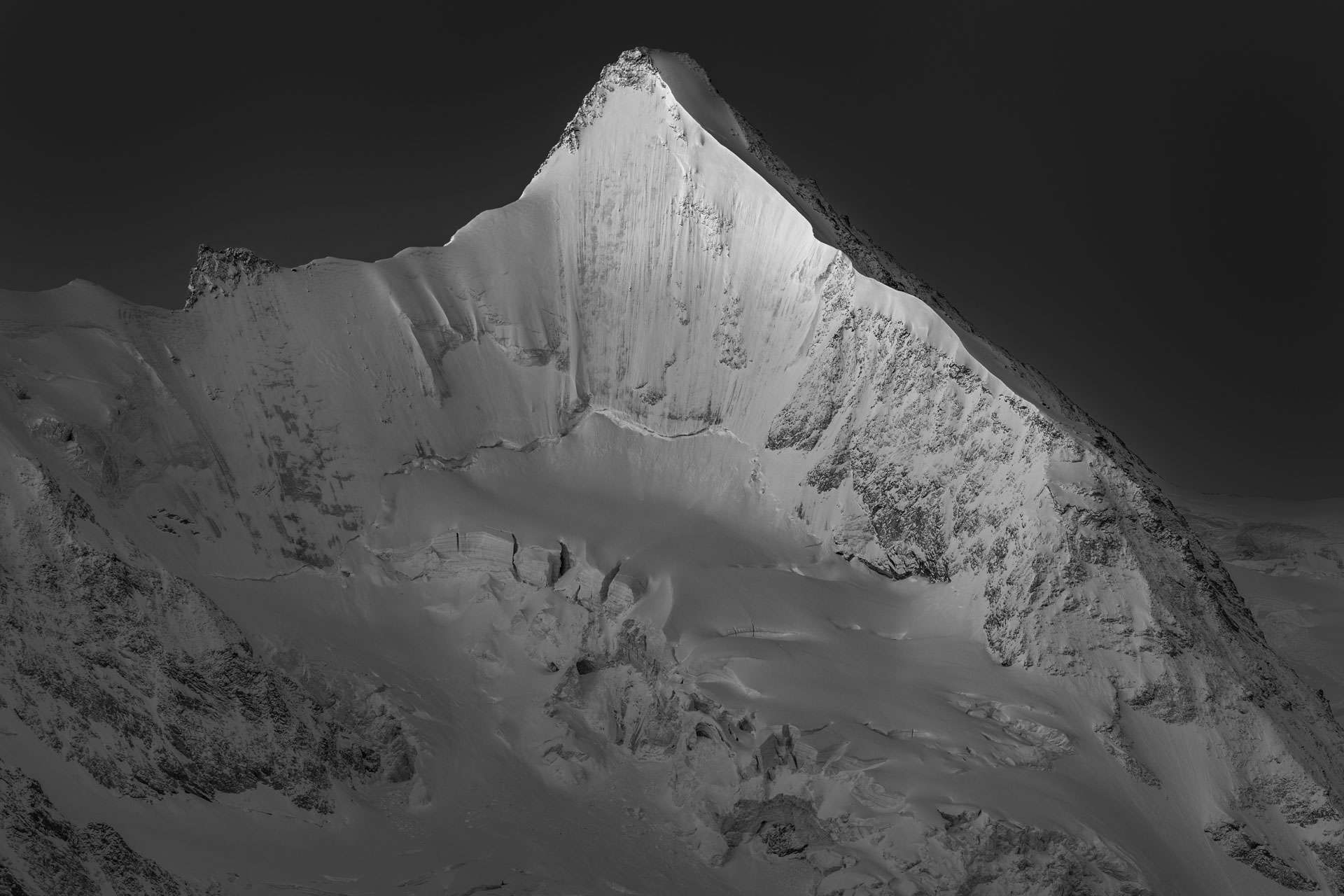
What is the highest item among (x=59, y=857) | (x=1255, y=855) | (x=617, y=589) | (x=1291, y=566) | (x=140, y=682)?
(x=1291, y=566)

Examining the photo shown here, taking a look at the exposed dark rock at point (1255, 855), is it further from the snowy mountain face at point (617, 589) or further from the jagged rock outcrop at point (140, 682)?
the jagged rock outcrop at point (140, 682)

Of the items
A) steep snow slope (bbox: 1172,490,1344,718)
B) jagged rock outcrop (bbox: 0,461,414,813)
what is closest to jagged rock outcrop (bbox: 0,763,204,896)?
jagged rock outcrop (bbox: 0,461,414,813)

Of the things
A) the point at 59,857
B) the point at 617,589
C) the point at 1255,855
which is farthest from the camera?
the point at 617,589

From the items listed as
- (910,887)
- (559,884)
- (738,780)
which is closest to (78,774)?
(559,884)

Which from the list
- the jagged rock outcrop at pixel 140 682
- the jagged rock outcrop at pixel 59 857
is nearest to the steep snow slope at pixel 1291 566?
the jagged rock outcrop at pixel 140 682

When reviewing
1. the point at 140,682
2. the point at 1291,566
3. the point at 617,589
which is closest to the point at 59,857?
the point at 140,682

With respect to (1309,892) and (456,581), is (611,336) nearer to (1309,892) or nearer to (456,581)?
(456,581)

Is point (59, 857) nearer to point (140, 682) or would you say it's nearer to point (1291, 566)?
point (140, 682)

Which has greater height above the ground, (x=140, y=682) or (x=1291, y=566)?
(x=1291, y=566)

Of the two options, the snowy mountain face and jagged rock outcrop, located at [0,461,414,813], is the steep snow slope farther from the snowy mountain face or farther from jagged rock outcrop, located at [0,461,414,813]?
jagged rock outcrop, located at [0,461,414,813]
